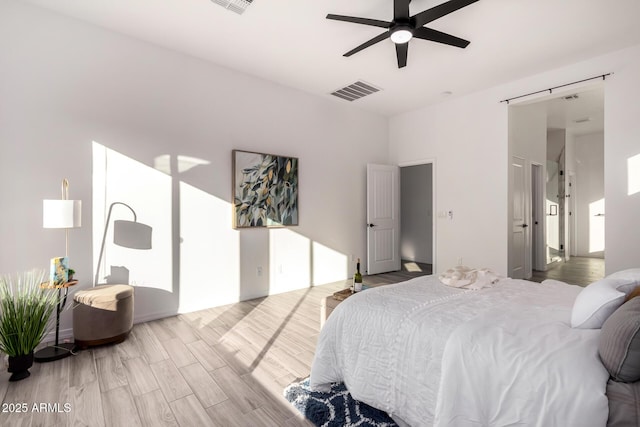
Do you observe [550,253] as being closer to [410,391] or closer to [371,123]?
[371,123]

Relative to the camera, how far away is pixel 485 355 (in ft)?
4.58

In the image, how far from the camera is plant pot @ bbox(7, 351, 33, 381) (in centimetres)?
227

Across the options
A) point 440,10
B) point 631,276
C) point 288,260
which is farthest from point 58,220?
point 631,276

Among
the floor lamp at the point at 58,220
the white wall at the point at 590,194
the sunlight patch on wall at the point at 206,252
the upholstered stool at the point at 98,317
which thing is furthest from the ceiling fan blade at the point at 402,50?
the white wall at the point at 590,194

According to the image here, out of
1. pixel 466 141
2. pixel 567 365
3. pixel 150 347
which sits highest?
pixel 466 141

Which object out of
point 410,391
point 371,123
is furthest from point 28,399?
point 371,123

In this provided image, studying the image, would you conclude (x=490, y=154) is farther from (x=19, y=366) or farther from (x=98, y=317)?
(x=19, y=366)

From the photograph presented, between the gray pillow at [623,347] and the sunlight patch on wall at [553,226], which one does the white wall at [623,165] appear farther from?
the sunlight patch on wall at [553,226]

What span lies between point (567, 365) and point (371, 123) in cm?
523

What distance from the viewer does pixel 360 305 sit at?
2020 mm

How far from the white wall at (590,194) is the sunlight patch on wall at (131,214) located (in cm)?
918

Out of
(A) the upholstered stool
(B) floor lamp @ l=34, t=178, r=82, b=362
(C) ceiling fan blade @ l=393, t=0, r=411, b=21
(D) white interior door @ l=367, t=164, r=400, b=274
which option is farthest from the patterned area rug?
(D) white interior door @ l=367, t=164, r=400, b=274

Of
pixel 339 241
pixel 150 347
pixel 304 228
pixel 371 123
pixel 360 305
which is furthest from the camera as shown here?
pixel 371 123

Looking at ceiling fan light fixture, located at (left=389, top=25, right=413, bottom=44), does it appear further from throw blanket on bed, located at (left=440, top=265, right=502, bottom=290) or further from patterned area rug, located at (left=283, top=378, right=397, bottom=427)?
patterned area rug, located at (left=283, top=378, right=397, bottom=427)
